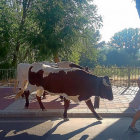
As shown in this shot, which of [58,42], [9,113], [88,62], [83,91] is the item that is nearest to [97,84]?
[83,91]

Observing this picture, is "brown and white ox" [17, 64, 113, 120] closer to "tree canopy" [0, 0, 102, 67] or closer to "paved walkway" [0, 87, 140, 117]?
"paved walkway" [0, 87, 140, 117]

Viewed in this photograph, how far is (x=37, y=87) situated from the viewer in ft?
21.8

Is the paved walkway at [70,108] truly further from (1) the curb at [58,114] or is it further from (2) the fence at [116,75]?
(2) the fence at [116,75]

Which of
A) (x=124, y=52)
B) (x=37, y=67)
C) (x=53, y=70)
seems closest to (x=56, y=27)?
(x=37, y=67)

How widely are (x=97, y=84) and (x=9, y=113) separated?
3063mm

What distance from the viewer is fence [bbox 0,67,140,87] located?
12.0 m

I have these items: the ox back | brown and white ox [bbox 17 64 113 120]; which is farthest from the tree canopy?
the ox back

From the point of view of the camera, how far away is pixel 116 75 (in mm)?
12508

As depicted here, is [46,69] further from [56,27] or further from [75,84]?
[56,27]

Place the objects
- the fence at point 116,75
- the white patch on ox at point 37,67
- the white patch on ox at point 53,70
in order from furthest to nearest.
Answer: the fence at point 116,75 < the white patch on ox at point 37,67 < the white patch on ox at point 53,70

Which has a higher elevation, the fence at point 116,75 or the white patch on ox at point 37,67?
the white patch on ox at point 37,67

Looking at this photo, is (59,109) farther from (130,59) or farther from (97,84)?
(130,59)

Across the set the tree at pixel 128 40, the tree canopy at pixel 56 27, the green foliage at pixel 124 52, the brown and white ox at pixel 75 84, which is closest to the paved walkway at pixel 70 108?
the brown and white ox at pixel 75 84

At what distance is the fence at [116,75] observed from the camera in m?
12.0
